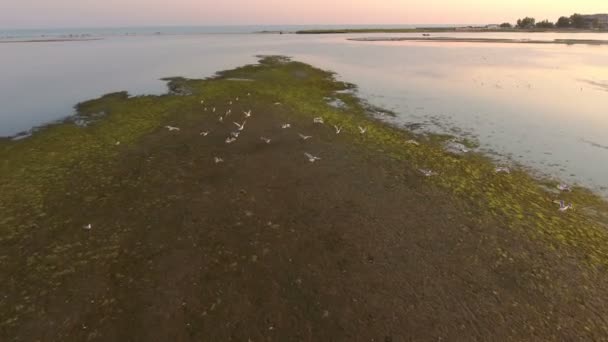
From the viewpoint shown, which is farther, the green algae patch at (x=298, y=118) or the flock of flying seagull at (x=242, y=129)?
the flock of flying seagull at (x=242, y=129)

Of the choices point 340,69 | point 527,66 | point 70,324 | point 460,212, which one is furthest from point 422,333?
point 527,66

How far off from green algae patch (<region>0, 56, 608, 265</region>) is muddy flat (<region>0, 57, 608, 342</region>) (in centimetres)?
11

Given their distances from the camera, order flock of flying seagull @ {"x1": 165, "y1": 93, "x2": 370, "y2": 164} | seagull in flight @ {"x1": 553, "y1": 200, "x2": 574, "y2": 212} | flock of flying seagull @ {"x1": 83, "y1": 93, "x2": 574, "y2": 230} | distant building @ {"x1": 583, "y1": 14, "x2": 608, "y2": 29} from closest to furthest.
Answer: seagull in flight @ {"x1": 553, "y1": 200, "x2": 574, "y2": 212}, flock of flying seagull @ {"x1": 83, "y1": 93, "x2": 574, "y2": 230}, flock of flying seagull @ {"x1": 165, "y1": 93, "x2": 370, "y2": 164}, distant building @ {"x1": 583, "y1": 14, "x2": 608, "y2": 29}

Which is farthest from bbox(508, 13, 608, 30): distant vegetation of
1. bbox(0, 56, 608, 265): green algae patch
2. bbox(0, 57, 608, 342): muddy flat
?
bbox(0, 57, 608, 342): muddy flat

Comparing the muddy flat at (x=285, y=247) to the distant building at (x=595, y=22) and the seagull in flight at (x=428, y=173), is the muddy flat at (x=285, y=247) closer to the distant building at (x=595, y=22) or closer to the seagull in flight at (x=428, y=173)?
the seagull in flight at (x=428, y=173)

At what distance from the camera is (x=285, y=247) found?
11203 millimetres

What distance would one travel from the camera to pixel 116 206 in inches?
523

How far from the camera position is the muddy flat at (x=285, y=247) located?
329 inches

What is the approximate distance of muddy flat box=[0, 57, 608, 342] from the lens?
835 cm

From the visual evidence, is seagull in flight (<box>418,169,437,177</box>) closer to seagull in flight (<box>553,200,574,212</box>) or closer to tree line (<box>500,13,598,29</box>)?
seagull in flight (<box>553,200,574,212</box>)

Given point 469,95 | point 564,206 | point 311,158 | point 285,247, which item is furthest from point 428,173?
point 469,95

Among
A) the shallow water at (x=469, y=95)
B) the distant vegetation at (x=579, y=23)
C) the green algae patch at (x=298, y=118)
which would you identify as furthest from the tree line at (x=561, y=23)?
the green algae patch at (x=298, y=118)

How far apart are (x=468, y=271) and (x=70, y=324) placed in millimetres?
11018

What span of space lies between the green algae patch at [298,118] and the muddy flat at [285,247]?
11 centimetres
